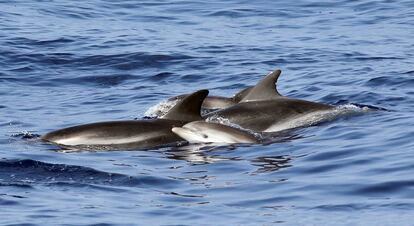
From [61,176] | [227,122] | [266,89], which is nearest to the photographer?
[61,176]

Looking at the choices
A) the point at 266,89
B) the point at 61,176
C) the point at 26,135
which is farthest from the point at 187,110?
the point at 61,176

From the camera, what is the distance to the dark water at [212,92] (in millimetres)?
12195

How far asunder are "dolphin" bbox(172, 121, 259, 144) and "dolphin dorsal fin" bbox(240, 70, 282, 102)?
2.03m

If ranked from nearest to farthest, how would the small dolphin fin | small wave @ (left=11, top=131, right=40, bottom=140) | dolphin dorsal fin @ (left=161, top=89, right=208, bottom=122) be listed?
dolphin dorsal fin @ (left=161, top=89, right=208, bottom=122), small wave @ (left=11, top=131, right=40, bottom=140), the small dolphin fin

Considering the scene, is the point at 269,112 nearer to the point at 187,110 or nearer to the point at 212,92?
the point at 187,110

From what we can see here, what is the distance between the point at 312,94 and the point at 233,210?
367 inches

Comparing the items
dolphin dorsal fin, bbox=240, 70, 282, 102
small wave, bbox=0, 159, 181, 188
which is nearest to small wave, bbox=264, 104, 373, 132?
dolphin dorsal fin, bbox=240, 70, 282, 102

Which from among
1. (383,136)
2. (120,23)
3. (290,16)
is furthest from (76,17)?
(383,136)

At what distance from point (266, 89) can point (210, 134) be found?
2317mm

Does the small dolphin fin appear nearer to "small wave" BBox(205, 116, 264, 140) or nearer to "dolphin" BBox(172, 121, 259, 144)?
"small wave" BBox(205, 116, 264, 140)

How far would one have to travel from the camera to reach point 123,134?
53.0 feet

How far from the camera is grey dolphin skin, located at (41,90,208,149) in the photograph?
16016 millimetres

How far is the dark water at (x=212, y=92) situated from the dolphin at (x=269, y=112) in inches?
15.8

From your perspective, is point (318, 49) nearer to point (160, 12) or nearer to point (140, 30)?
point (140, 30)
